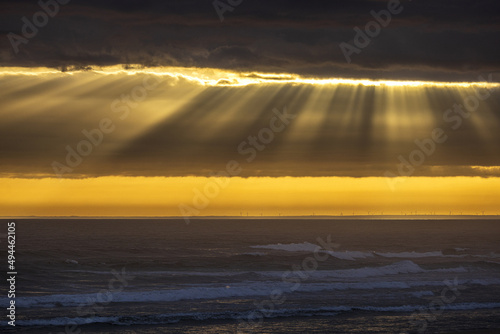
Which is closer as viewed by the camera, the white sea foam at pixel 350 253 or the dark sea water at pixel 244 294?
the dark sea water at pixel 244 294

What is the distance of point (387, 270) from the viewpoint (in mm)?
66375

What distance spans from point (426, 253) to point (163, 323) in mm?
61412

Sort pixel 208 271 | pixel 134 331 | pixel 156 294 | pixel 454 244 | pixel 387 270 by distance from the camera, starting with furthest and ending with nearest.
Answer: pixel 454 244, pixel 387 270, pixel 208 271, pixel 156 294, pixel 134 331

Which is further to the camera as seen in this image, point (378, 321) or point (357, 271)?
point (357, 271)

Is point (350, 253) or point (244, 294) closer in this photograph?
point (244, 294)

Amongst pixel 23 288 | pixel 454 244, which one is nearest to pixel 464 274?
pixel 23 288

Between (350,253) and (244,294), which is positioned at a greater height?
(350,253)

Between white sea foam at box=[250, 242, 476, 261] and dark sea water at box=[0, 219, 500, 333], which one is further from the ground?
white sea foam at box=[250, 242, 476, 261]

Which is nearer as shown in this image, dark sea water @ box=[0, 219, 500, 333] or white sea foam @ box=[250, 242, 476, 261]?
dark sea water @ box=[0, 219, 500, 333]

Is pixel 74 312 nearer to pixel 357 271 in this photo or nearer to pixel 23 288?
pixel 23 288

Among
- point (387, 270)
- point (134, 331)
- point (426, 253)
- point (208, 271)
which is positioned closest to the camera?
point (134, 331)

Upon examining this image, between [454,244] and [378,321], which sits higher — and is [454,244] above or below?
above

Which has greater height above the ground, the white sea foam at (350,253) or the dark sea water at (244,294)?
the white sea foam at (350,253)

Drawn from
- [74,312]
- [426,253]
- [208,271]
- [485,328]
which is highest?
[426,253]
